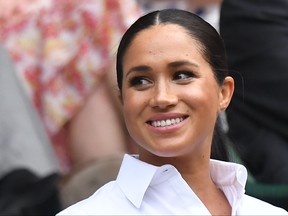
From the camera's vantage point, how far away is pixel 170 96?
2082 mm

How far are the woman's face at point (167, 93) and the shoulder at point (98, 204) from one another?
0.13 metres

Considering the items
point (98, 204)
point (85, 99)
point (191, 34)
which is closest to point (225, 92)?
point (191, 34)

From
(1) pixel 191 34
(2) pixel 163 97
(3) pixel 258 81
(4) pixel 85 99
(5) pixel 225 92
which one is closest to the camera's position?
(2) pixel 163 97

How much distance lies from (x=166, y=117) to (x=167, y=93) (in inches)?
2.2

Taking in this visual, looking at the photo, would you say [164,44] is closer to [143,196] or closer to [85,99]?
[143,196]

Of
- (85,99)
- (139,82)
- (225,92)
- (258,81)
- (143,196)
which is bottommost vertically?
(85,99)

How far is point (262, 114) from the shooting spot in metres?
3.52

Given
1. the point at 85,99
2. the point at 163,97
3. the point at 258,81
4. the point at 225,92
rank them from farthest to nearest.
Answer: the point at 85,99 < the point at 258,81 < the point at 225,92 < the point at 163,97

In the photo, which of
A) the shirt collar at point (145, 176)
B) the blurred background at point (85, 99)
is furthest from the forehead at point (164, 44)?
the blurred background at point (85, 99)

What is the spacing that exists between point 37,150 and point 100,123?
1.51ft

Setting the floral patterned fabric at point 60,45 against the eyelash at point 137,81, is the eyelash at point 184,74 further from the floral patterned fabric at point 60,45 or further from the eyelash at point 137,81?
the floral patterned fabric at point 60,45

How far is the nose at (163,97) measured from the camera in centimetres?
207

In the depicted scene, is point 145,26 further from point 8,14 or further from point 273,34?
point 8,14

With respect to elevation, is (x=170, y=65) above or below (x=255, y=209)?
above
